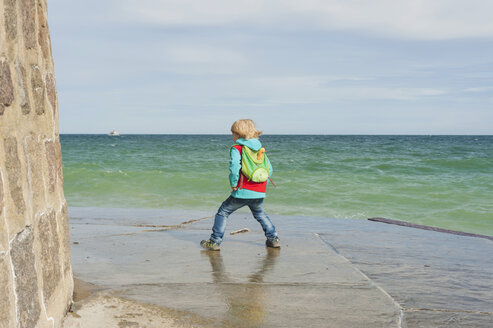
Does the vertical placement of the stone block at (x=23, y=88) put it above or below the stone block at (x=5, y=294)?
above

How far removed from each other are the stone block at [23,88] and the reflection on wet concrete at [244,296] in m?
1.63

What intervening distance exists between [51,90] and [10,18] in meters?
0.78

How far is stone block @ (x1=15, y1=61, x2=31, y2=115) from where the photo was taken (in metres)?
2.17

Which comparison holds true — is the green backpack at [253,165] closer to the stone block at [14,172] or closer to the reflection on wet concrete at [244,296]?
the reflection on wet concrete at [244,296]

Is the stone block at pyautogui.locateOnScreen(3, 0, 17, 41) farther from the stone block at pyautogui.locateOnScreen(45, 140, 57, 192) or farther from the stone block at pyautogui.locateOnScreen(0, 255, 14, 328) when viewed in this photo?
the stone block at pyautogui.locateOnScreen(0, 255, 14, 328)

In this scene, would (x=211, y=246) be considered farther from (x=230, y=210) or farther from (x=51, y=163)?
(x=51, y=163)

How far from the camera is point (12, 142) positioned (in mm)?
2043

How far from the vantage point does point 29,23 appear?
2.38 meters

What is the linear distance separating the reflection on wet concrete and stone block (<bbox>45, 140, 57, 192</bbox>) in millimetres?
1265

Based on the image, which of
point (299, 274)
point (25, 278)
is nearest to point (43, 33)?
point (25, 278)

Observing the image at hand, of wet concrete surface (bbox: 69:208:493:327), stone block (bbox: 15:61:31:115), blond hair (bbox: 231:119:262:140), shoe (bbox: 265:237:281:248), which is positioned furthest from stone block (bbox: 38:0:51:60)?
shoe (bbox: 265:237:281:248)

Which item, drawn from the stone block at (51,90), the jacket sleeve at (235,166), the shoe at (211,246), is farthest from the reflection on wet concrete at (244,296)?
the stone block at (51,90)

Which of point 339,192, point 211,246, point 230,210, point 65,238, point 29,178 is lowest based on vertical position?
point 339,192

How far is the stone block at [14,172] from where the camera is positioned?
6.50 feet
